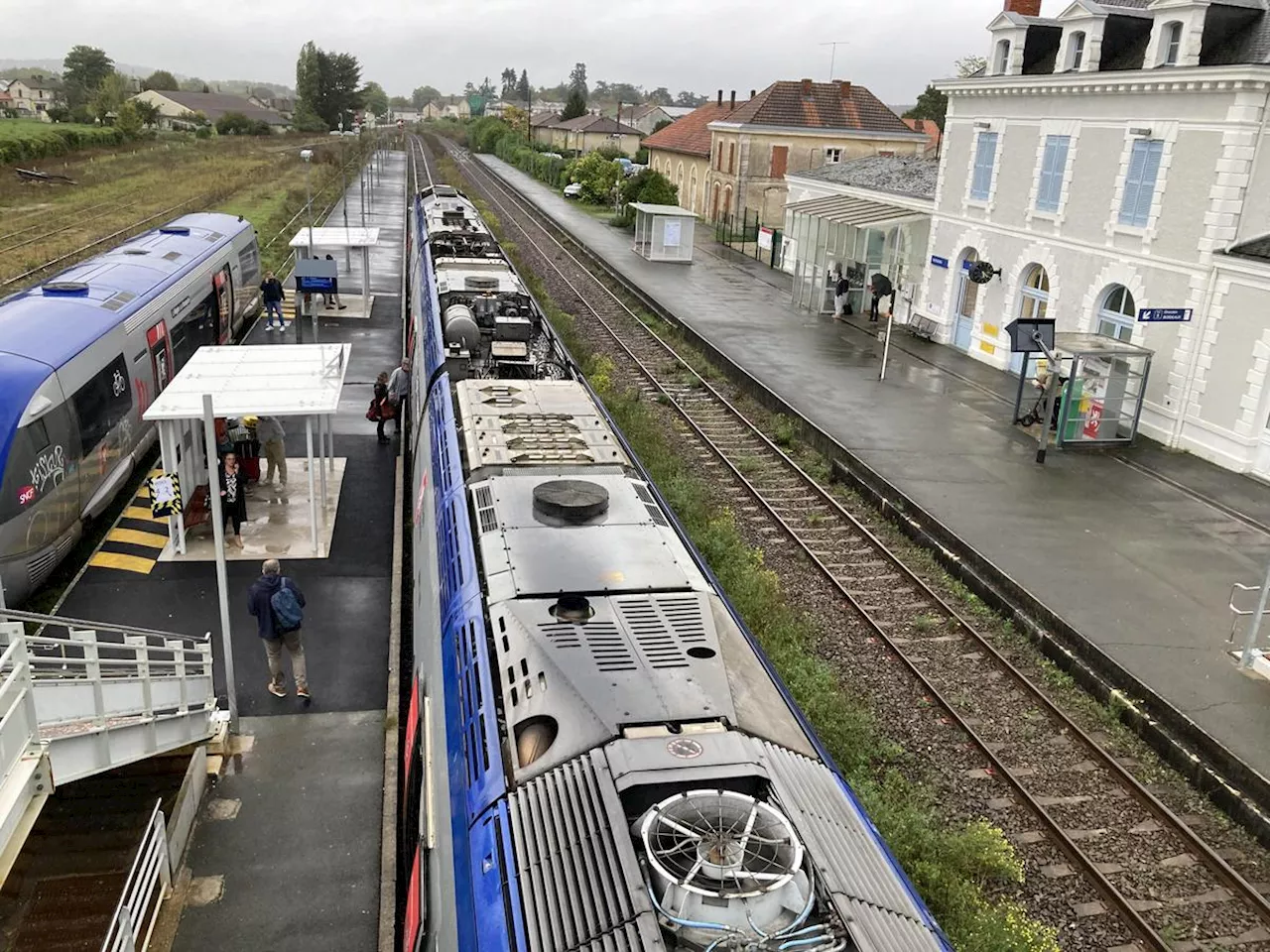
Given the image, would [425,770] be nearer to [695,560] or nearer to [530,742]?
[530,742]

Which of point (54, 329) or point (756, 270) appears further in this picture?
point (756, 270)

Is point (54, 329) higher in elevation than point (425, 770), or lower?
higher

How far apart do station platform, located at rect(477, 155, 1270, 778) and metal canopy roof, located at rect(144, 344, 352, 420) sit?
9.87 metres

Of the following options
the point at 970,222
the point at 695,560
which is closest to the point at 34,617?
the point at 695,560

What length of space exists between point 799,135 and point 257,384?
4257 centimetres

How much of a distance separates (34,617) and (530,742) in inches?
145

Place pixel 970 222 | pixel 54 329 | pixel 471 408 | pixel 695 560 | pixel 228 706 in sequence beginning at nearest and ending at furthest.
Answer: pixel 695 560 < pixel 228 706 < pixel 471 408 < pixel 54 329 < pixel 970 222

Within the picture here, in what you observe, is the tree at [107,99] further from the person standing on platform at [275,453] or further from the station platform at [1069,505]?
the person standing on platform at [275,453]

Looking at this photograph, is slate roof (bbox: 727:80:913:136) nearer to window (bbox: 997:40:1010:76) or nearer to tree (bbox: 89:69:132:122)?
window (bbox: 997:40:1010:76)

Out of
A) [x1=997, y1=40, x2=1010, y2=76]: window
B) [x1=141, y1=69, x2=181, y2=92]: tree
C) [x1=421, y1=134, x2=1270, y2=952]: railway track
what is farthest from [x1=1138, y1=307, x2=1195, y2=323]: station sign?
[x1=141, y1=69, x2=181, y2=92]: tree

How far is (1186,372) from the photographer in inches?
792

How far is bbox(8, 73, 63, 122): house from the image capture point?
14344 centimetres

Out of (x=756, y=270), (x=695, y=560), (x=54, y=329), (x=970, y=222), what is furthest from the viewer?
(x=756, y=270)

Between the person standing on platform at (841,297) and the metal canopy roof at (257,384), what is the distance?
20933 millimetres
